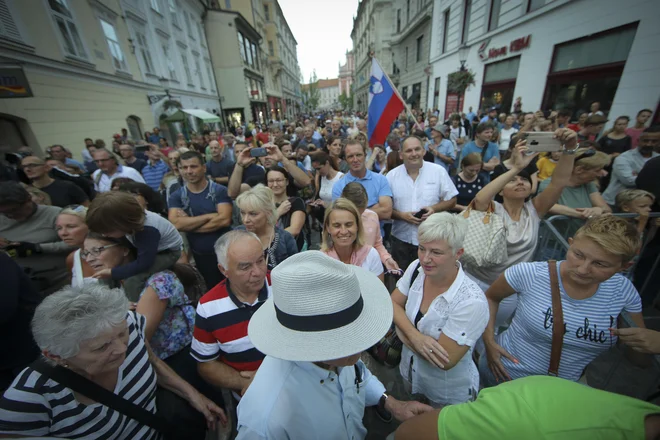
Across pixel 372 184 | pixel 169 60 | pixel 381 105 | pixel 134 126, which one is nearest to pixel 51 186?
pixel 372 184

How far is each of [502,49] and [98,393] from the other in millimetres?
17546

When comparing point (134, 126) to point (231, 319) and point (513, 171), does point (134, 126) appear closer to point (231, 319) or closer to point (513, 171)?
point (231, 319)

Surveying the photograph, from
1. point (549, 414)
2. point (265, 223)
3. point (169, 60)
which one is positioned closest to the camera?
point (549, 414)

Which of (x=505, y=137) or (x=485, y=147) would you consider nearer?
(x=485, y=147)

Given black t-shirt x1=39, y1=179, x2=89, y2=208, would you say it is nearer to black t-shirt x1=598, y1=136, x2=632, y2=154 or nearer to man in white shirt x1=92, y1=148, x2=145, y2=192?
man in white shirt x1=92, y1=148, x2=145, y2=192

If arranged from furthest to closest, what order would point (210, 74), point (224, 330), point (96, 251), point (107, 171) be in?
point (210, 74) → point (107, 171) → point (96, 251) → point (224, 330)

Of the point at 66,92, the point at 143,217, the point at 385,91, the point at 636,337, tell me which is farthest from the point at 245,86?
the point at 636,337

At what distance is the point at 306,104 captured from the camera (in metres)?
77.1

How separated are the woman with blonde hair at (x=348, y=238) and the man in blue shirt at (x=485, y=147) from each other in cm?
385

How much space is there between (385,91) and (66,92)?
11595 millimetres

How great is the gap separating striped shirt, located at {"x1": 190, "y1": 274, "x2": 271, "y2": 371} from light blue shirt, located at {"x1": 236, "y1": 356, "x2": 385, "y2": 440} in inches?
26.9

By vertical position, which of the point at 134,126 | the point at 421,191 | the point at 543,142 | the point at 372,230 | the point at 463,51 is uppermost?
the point at 463,51

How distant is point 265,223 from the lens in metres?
2.77

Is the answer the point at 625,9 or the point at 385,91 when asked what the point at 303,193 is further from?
the point at 625,9
